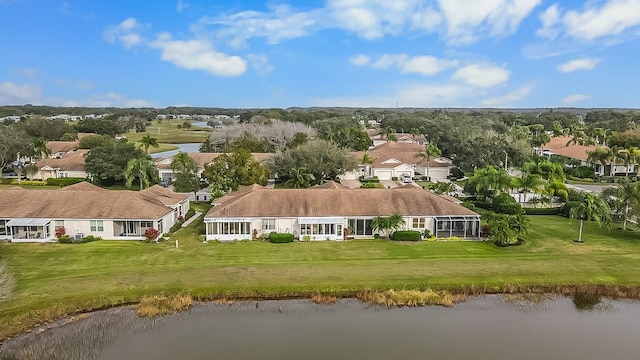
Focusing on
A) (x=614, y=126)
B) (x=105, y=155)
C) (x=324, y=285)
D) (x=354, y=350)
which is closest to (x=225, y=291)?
(x=324, y=285)

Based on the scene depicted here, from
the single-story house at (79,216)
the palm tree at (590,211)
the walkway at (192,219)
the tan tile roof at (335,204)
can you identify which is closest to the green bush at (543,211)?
the palm tree at (590,211)

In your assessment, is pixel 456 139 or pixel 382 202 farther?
pixel 456 139

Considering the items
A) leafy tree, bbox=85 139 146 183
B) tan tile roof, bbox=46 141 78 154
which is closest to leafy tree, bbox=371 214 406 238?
leafy tree, bbox=85 139 146 183

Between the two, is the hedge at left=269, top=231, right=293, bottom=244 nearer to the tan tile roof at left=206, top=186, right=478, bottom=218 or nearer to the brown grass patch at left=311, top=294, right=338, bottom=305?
the tan tile roof at left=206, top=186, right=478, bottom=218

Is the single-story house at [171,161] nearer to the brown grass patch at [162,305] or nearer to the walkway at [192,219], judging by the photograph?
the walkway at [192,219]

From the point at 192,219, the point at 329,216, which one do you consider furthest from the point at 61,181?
the point at 329,216

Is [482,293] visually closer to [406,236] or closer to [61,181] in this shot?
[406,236]

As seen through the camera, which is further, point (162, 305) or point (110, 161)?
point (110, 161)

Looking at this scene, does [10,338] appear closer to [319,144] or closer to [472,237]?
[472,237]
